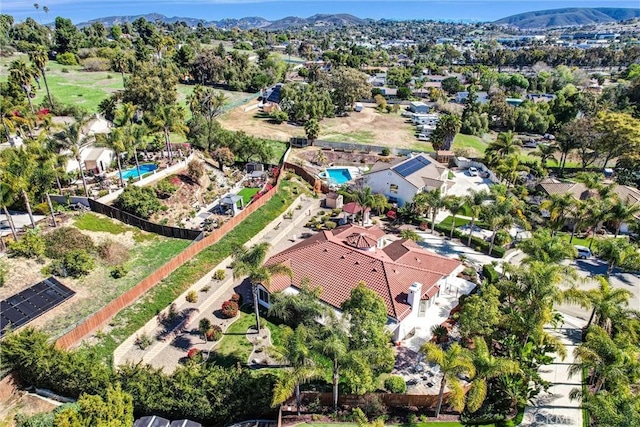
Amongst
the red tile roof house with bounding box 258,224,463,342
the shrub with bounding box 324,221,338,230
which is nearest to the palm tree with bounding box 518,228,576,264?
the red tile roof house with bounding box 258,224,463,342

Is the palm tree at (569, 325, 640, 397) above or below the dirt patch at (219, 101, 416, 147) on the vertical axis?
below

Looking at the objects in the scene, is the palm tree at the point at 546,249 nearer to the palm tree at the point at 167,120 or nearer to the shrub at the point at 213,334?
the shrub at the point at 213,334

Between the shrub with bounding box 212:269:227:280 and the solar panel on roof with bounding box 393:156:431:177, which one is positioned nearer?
the shrub with bounding box 212:269:227:280

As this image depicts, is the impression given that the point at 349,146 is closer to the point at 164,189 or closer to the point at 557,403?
the point at 164,189

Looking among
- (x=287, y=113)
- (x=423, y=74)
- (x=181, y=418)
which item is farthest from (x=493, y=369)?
(x=423, y=74)

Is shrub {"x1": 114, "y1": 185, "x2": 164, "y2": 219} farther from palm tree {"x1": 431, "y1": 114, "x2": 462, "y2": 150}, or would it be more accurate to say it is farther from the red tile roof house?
palm tree {"x1": 431, "y1": 114, "x2": 462, "y2": 150}

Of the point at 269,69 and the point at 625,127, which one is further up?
the point at 269,69

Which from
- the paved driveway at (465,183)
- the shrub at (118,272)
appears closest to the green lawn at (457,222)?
the paved driveway at (465,183)

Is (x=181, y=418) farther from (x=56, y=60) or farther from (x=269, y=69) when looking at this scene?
(x=56, y=60)
